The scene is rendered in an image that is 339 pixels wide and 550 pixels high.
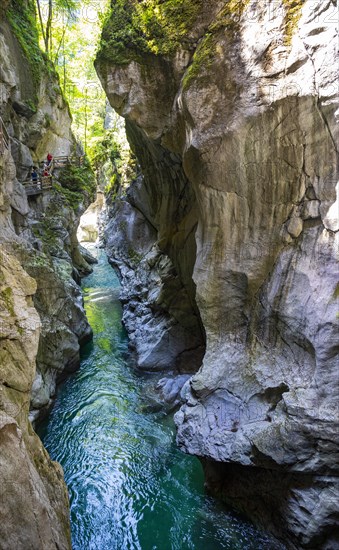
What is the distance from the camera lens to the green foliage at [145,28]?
848 centimetres

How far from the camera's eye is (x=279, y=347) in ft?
25.0

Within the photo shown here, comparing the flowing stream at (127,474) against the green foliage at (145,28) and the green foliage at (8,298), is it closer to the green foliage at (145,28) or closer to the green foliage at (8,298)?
the green foliage at (8,298)

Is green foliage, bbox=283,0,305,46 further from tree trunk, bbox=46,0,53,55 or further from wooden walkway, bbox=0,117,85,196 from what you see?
tree trunk, bbox=46,0,53,55

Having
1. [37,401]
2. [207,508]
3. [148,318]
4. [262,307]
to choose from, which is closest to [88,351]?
[148,318]

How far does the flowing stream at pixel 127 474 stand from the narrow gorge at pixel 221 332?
0.15 feet

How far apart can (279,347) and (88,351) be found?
10.7 metres

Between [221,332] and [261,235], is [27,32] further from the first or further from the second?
[221,332]

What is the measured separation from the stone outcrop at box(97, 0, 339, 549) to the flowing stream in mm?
782

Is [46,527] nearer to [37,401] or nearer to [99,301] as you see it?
[37,401]

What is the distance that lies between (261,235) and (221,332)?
8.54 feet

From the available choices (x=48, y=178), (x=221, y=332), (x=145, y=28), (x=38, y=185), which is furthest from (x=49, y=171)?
(x=221, y=332)

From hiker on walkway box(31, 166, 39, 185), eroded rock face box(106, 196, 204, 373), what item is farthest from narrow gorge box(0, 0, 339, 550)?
hiker on walkway box(31, 166, 39, 185)

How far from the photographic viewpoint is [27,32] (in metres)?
18.0

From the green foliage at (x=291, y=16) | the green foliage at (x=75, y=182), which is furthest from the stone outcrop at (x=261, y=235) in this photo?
the green foliage at (x=75, y=182)
